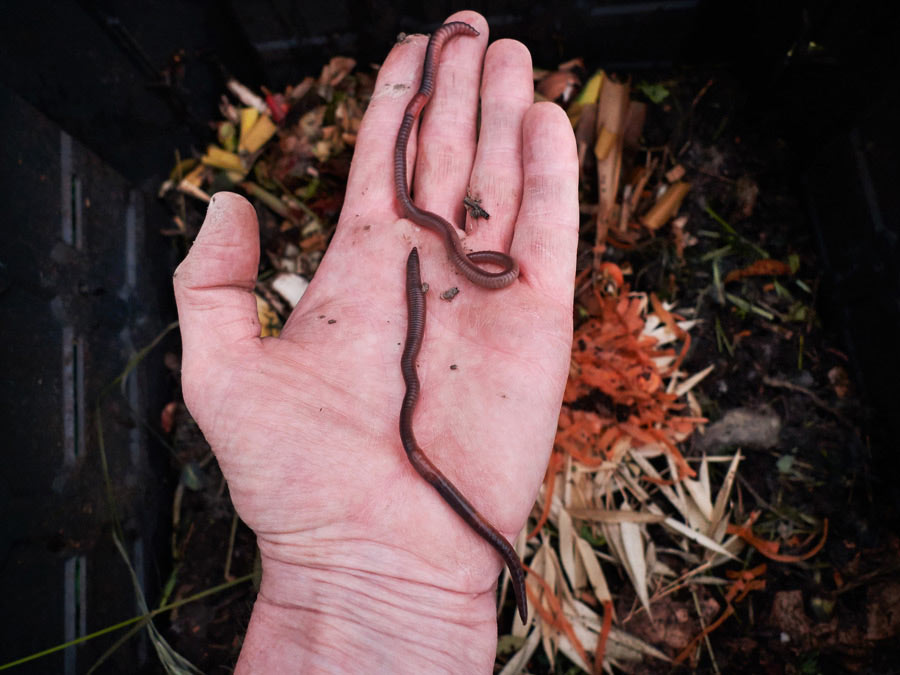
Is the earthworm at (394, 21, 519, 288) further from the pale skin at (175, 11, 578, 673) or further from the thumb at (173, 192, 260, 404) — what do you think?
the thumb at (173, 192, 260, 404)

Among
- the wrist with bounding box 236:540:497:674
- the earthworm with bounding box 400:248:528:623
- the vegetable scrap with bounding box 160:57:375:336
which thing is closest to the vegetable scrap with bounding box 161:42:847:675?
the vegetable scrap with bounding box 160:57:375:336

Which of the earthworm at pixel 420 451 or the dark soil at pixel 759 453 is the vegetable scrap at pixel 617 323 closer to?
the dark soil at pixel 759 453

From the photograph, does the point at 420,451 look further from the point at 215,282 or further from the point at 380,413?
the point at 215,282

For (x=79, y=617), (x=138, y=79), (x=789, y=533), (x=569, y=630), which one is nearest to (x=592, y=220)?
(x=789, y=533)

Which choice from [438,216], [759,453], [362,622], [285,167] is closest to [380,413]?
[362,622]

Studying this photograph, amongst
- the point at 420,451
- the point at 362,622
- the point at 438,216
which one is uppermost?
the point at 438,216

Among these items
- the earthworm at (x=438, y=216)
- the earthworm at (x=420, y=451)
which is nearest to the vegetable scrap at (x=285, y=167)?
the earthworm at (x=438, y=216)
